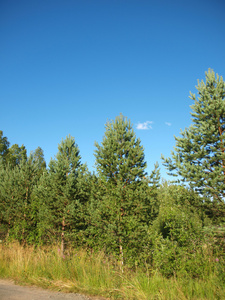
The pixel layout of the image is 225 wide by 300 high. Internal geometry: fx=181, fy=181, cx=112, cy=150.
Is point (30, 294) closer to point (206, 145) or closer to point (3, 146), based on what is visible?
point (206, 145)

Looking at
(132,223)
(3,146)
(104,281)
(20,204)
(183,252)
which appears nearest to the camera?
(104,281)

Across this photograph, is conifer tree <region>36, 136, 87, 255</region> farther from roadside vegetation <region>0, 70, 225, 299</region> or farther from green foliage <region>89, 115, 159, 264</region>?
green foliage <region>89, 115, 159, 264</region>

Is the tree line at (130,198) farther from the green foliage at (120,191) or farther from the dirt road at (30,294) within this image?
the dirt road at (30,294)

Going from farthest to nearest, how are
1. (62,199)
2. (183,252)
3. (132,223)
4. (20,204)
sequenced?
(20,204)
(62,199)
(132,223)
(183,252)

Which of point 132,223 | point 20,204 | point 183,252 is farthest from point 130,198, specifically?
point 20,204

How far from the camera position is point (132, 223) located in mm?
6613

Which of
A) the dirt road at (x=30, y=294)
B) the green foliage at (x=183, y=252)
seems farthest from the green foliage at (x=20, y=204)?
the green foliage at (x=183, y=252)

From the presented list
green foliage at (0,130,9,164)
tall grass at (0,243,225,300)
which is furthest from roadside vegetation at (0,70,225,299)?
green foliage at (0,130,9,164)

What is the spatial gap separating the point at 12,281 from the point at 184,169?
20.9ft

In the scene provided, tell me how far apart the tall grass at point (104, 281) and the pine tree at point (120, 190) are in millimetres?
2065

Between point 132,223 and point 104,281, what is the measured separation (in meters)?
2.27

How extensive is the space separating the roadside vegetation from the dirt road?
284mm

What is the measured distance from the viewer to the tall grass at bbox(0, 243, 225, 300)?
372 cm

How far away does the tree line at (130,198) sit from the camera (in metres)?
5.81
